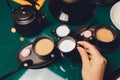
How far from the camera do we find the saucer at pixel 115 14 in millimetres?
1492

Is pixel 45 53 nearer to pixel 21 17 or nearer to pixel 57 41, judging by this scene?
pixel 57 41

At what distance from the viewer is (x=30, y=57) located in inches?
54.9

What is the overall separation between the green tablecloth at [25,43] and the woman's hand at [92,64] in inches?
4.6

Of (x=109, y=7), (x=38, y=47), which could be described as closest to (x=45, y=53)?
(x=38, y=47)

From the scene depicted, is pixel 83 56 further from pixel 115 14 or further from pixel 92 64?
pixel 115 14

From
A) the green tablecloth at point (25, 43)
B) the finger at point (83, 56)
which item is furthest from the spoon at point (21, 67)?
the finger at point (83, 56)

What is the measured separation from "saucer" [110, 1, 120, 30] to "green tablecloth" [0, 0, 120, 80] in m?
0.03

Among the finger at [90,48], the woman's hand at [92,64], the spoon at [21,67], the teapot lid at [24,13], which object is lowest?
the spoon at [21,67]

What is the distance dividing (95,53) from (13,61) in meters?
0.51

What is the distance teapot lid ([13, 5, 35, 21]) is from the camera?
141 cm

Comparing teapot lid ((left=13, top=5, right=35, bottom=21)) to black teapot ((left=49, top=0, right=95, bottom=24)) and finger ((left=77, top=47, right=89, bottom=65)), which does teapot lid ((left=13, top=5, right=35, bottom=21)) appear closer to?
black teapot ((left=49, top=0, right=95, bottom=24))

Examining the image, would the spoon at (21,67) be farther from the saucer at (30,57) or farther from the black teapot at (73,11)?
the black teapot at (73,11)

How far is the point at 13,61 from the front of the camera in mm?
1421

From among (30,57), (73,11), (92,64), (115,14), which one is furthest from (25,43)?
(115,14)
